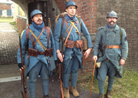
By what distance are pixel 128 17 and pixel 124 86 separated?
250 cm

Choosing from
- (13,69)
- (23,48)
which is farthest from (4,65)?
Result: (23,48)

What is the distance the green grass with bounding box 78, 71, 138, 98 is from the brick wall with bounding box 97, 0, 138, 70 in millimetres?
678

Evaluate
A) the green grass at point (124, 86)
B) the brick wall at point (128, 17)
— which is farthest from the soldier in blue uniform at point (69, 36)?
the brick wall at point (128, 17)

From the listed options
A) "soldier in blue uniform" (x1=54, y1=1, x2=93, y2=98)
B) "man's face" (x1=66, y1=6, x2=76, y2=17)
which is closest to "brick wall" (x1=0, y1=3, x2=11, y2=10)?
"soldier in blue uniform" (x1=54, y1=1, x2=93, y2=98)

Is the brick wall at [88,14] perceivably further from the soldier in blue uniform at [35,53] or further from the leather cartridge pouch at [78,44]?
the soldier in blue uniform at [35,53]

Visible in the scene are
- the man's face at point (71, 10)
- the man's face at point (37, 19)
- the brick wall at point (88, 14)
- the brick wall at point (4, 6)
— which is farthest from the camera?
the brick wall at point (4, 6)

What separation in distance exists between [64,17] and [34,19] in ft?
2.51

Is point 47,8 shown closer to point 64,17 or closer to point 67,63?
point 64,17

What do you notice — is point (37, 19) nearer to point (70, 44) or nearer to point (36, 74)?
point (70, 44)

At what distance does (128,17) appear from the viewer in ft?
16.4

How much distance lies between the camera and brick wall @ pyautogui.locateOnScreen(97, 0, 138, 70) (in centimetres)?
468

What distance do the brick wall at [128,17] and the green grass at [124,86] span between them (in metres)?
0.68

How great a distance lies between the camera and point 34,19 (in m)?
2.83

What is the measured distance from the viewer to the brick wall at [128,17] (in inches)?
184
